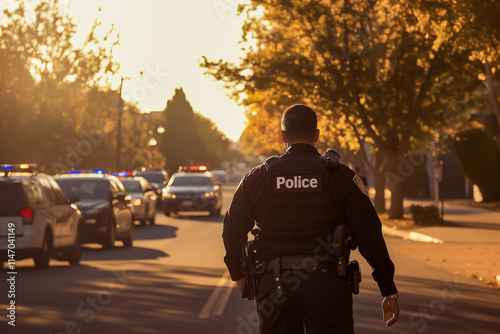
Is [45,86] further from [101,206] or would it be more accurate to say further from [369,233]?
[369,233]

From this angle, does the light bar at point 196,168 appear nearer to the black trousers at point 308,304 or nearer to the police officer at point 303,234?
the police officer at point 303,234

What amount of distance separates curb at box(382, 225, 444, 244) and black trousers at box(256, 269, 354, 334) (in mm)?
19948

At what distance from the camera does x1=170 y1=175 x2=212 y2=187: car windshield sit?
4041 centimetres

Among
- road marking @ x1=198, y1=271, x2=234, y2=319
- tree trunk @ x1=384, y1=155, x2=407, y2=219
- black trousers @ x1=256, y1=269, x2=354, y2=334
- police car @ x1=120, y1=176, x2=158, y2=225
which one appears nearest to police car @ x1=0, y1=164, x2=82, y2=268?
road marking @ x1=198, y1=271, x2=234, y2=319

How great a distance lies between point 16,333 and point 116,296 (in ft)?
11.0

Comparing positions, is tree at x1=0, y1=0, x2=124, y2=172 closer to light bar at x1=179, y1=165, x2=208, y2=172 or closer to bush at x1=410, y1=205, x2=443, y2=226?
light bar at x1=179, y1=165, x2=208, y2=172

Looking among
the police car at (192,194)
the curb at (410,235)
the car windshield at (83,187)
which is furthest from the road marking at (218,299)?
the police car at (192,194)

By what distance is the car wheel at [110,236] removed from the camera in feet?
76.1

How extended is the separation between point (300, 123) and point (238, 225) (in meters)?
0.69

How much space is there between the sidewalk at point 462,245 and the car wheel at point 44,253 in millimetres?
7134

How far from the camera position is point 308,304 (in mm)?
5539

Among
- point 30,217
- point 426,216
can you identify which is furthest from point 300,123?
point 426,216

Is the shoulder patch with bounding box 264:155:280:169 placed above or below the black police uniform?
above

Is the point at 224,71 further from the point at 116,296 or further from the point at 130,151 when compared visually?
the point at 130,151
